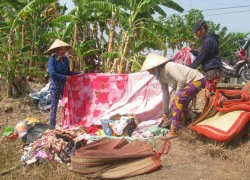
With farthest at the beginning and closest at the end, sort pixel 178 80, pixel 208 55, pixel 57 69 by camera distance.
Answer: pixel 57 69 → pixel 208 55 → pixel 178 80

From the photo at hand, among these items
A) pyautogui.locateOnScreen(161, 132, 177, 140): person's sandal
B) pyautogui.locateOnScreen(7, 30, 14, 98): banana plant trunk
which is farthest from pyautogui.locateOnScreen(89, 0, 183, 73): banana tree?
pyautogui.locateOnScreen(161, 132, 177, 140): person's sandal

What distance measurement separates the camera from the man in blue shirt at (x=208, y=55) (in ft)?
17.0

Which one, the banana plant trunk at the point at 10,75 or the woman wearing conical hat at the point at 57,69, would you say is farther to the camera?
the banana plant trunk at the point at 10,75

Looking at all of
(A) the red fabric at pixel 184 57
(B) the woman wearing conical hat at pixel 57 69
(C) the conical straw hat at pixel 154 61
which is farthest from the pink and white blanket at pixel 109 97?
(C) the conical straw hat at pixel 154 61

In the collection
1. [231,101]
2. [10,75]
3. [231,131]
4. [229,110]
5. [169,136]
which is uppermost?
[10,75]

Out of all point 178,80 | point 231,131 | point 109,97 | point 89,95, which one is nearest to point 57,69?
point 89,95

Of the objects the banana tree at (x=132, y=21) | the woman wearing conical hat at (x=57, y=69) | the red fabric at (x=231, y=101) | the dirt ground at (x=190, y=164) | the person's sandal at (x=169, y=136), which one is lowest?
the dirt ground at (x=190, y=164)

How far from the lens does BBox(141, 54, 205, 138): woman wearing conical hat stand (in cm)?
488

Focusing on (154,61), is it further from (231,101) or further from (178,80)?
(231,101)

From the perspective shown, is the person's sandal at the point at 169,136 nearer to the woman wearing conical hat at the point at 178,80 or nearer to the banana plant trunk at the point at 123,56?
the woman wearing conical hat at the point at 178,80

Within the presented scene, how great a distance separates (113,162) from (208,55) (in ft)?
7.08

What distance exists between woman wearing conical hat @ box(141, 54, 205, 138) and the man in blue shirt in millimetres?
355

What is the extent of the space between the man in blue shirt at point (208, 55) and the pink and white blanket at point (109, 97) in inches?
37.0

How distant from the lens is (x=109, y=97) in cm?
629
